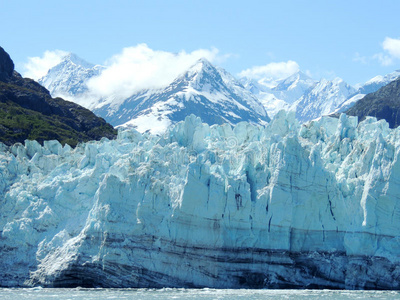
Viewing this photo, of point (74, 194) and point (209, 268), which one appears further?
point (74, 194)

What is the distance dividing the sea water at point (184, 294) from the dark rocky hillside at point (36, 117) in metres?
35.3

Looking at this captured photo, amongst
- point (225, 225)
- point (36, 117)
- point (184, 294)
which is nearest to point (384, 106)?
point (36, 117)

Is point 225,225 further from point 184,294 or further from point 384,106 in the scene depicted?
point 384,106

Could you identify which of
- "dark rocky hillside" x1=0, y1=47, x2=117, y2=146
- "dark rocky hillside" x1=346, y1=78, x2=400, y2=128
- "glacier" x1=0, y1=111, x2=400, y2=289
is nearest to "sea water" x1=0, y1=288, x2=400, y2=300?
"glacier" x1=0, y1=111, x2=400, y2=289

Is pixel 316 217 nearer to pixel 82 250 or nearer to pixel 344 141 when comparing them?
pixel 344 141

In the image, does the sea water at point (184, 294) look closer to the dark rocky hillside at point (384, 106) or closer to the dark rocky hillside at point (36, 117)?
the dark rocky hillside at point (36, 117)

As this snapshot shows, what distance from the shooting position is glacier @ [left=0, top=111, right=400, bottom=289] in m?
39.8

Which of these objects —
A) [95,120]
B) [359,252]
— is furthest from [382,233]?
[95,120]

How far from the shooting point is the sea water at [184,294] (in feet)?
→ 118

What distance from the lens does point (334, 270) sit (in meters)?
39.8

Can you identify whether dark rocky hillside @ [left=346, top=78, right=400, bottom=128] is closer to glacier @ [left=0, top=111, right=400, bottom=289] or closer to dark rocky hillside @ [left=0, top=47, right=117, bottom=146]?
dark rocky hillside @ [left=0, top=47, right=117, bottom=146]

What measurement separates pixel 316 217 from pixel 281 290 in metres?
4.89

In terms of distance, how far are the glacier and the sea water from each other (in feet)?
4.28

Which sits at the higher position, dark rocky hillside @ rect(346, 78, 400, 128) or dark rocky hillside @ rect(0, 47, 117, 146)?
dark rocky hillside @ rect(346, 78, 400, 128)
